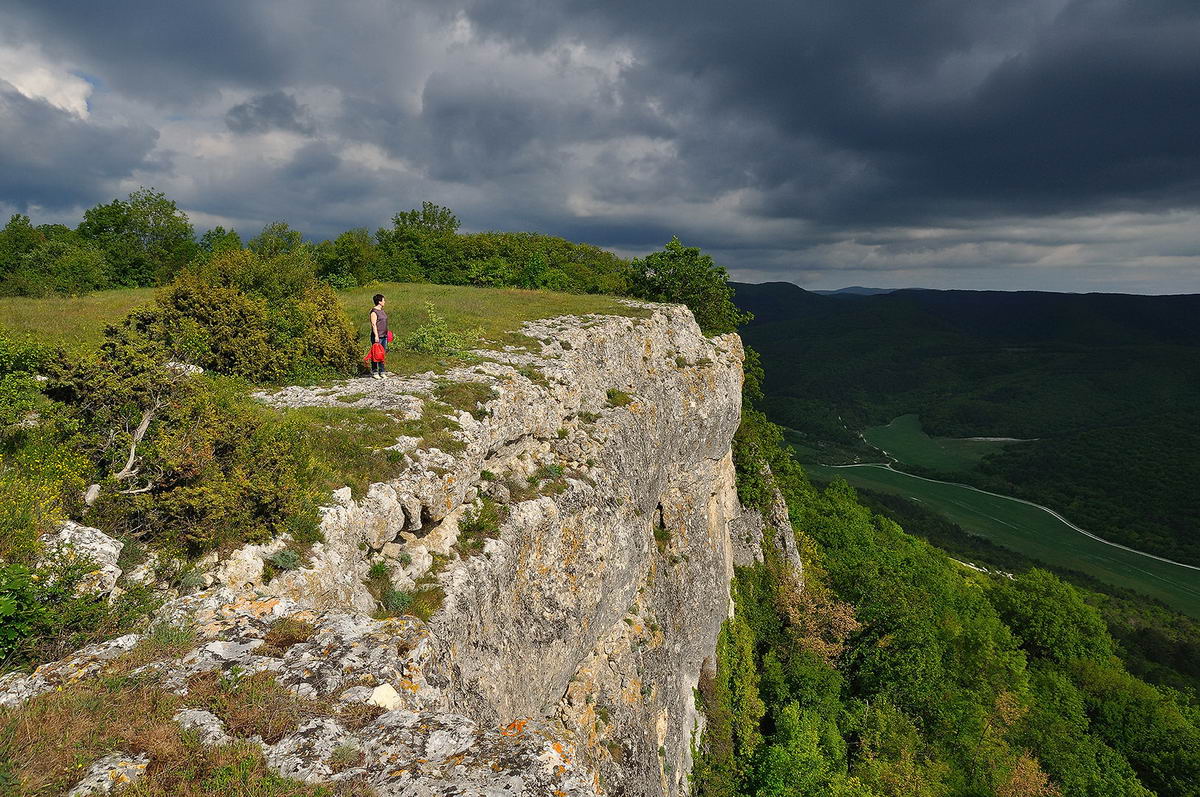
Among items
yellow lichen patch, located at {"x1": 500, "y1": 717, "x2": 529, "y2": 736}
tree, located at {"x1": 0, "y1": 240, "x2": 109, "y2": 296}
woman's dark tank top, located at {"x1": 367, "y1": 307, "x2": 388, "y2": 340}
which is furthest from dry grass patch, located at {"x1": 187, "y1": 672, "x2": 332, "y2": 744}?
tree, located at {"x1": 0, "y1": 240, "x2": 109, "y2": 296}

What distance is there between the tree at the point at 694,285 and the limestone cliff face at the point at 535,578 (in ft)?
34.3

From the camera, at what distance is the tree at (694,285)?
127 feet

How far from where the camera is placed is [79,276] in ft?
105

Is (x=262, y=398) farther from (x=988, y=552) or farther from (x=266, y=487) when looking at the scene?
(x=988, y=552)

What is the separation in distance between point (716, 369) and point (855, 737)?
27551 millimetres

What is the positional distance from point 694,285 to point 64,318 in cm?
3404

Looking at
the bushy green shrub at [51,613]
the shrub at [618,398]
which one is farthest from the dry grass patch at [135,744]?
the shrub at [618,398]

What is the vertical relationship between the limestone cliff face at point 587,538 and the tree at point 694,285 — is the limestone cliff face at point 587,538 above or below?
below

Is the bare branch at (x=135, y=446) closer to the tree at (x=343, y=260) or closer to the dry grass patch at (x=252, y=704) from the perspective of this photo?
the dry grass patch at (x=252, y=704)

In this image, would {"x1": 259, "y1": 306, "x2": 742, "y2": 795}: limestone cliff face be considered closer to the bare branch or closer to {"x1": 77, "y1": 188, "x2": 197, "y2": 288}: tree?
the bare branch

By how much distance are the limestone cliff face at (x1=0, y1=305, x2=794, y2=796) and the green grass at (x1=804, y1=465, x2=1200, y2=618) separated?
117 metres

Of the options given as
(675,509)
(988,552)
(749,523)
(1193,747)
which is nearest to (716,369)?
(675,509)

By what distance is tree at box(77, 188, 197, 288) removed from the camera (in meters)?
40.0

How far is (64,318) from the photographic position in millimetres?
16703
